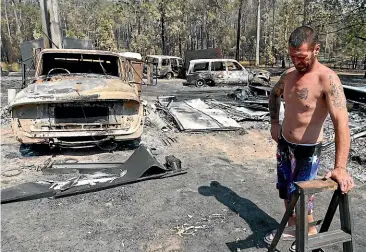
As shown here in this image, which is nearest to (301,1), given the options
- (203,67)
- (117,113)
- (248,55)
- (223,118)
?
(248,55)

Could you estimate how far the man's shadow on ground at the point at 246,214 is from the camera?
2.88 m

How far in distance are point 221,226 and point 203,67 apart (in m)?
14.5

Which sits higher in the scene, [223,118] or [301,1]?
[301,1]

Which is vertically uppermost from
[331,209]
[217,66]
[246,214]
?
[217,66]

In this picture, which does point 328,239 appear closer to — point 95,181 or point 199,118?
point 95,181

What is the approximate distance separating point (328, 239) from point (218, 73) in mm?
14848

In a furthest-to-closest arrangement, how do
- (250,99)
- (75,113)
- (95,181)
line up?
(250,99), (75,113), (95,181)

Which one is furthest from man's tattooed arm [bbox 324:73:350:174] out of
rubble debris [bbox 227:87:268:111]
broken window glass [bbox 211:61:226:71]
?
broken window glass [bbox 211:61:226:71]

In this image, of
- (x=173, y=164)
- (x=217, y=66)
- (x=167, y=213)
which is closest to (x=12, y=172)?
(x=173, y=164)

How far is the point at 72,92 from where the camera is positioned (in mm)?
4836

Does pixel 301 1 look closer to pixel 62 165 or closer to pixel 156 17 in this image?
pixel 156 17

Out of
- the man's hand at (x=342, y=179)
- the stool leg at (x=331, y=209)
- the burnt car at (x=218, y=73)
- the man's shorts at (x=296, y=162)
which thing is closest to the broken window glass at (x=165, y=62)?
the burnt car at (x=218, y=73)

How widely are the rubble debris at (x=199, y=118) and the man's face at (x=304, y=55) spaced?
4555 mm

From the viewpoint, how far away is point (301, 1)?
3384 centimetres
